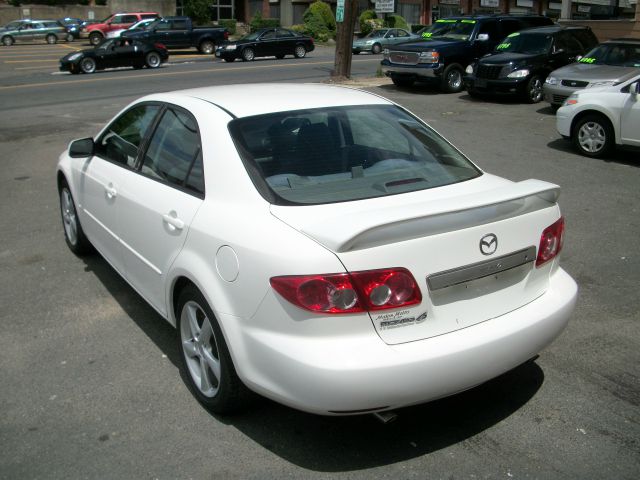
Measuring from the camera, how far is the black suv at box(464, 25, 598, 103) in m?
15.9

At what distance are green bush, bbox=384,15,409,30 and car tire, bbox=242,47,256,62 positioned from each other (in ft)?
72.9

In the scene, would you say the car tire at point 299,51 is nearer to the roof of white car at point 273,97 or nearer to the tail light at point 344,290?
the roof of white car at point 273,97

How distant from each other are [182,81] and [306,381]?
20634 millimetres

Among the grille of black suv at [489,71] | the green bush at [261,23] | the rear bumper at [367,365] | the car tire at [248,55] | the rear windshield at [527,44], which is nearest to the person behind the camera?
the rear bumper at [367,365]

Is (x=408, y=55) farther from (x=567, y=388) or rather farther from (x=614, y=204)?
(x=567, y=388)

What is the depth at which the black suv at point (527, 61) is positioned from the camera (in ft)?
52.0

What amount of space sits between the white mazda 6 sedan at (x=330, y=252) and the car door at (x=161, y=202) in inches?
0.5

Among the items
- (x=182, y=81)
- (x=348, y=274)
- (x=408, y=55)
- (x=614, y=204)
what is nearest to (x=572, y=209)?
(x=614, y=204)

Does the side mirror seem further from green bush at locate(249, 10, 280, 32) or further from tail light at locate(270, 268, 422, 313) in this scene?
green bush at locate(249, 10, 280, 32)

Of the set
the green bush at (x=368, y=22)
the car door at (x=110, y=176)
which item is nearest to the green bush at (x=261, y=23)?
the green bush at (x=368, y=22)

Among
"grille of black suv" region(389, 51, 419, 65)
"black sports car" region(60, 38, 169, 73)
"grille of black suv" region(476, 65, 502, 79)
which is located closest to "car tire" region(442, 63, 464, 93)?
"grille of black suv" region(389, 51, 419, 65)

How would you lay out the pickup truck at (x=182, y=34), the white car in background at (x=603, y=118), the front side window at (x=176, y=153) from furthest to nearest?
the pickup truck at (x=182, y=34)
the white car in background at (x=603, y=118)
the front side window at (x=176, y=153)

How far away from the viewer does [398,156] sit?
4.03 m

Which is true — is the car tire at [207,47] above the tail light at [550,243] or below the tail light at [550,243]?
above
